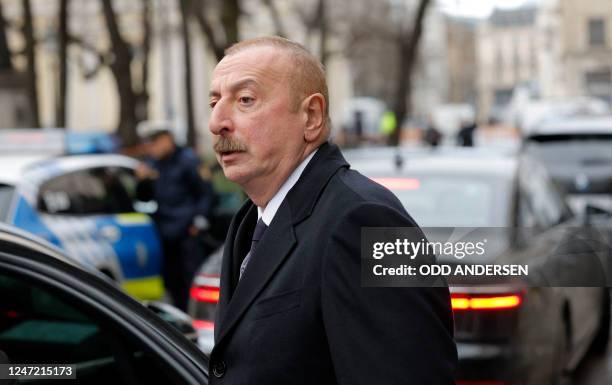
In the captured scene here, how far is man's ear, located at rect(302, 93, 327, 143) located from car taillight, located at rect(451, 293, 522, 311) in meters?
3.14

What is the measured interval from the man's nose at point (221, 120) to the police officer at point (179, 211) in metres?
8.28

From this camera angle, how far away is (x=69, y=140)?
11.1 metres

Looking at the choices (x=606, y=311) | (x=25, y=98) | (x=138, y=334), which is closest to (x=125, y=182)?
(x=606, y=311)

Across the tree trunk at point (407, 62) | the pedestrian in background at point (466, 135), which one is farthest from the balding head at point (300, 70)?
the pedestrian in background at point (466, 135)

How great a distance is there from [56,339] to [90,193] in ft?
20.8

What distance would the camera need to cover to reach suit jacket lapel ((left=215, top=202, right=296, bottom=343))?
2537mm

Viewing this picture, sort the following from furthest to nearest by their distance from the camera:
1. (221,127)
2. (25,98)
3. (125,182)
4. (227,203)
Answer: (25,98), (227,203), (125,182), (221,127)

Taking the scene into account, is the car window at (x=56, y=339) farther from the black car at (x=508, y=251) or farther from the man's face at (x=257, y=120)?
the black car at (x=508, y=251)

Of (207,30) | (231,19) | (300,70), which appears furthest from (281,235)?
(207,30)

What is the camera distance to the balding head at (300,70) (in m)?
2.60

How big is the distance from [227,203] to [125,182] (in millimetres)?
2630

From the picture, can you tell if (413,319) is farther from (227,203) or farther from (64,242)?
(227,203)

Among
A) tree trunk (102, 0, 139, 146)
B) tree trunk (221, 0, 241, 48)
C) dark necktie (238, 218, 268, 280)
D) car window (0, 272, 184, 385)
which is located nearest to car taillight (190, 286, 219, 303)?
car window (0, 272, 184, 385)

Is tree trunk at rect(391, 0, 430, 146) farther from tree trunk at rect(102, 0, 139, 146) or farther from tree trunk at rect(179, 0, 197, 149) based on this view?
tree trunk at rect(102, 0, 139, 146)
